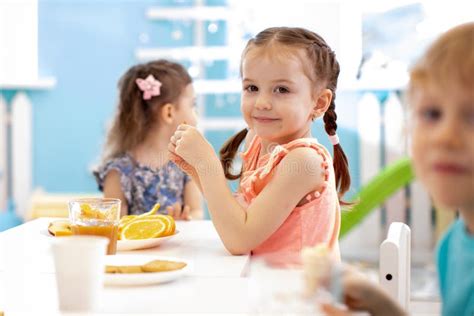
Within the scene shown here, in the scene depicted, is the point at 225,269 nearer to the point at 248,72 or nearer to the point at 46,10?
the point at 248,72

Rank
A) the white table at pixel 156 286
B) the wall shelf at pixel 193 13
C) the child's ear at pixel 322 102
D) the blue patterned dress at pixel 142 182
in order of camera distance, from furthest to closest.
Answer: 1. the wall shelf at pixel 193 13
2. the blue patterned dress at pixel 142 182
3. the child's ear at pixel 322 102
4. the white table at pixel 156 286

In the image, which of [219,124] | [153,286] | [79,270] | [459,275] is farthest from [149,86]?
[219,124]

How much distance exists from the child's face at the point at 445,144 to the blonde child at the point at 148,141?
154 cm

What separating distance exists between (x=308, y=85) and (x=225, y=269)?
460 millimetres

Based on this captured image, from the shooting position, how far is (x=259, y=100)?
1.46m

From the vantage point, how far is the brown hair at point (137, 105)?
2.32 m

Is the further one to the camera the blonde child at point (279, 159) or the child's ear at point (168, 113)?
the child's ear at point (168, 113)

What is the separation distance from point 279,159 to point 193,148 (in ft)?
0.56

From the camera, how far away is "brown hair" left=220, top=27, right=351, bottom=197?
149 centimetres

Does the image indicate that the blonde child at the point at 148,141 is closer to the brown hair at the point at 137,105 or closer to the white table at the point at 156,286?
the brown hair at the point at 137,105

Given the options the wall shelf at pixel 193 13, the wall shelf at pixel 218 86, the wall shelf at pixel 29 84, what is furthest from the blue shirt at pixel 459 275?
the wall shelf at pixel 29 84

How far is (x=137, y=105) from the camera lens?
92.3 inches

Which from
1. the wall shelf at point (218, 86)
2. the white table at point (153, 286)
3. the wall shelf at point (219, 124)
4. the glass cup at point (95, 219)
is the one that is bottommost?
the white table at point (153, 286)

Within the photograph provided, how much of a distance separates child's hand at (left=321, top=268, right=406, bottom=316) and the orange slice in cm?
75
